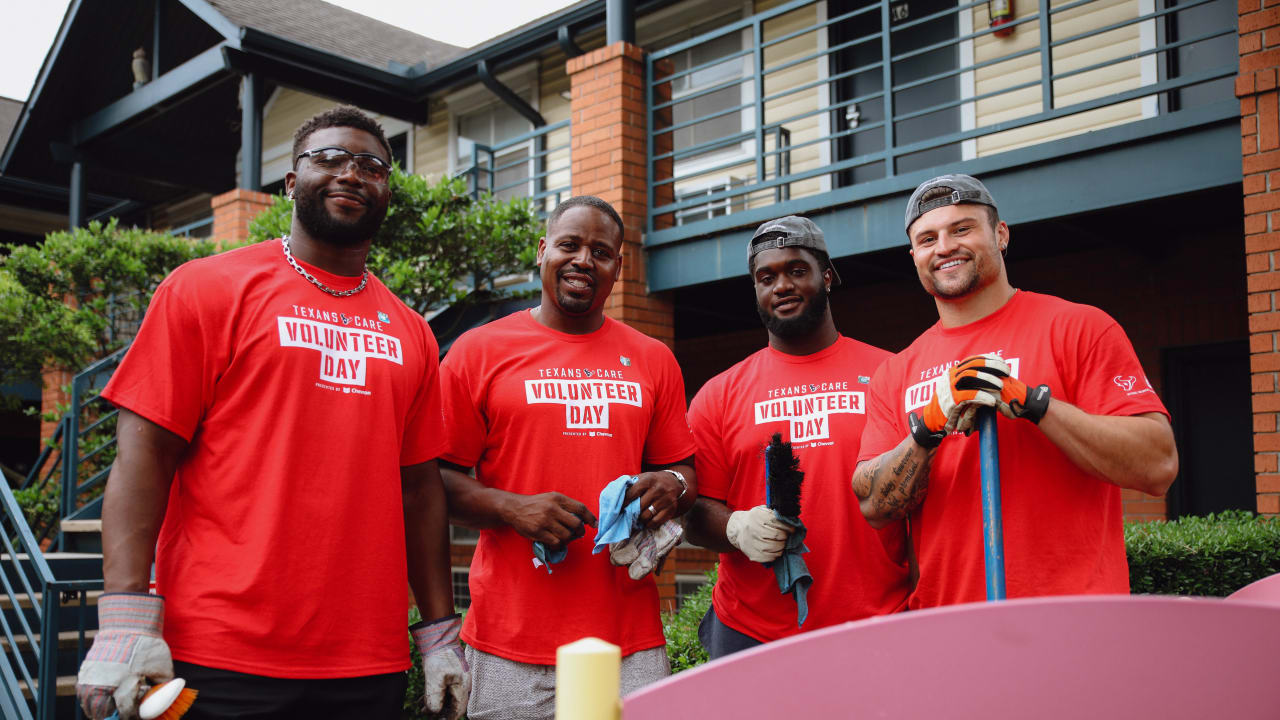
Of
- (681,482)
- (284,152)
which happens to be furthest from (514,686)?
(284,152)

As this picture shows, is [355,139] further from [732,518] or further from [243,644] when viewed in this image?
[732,518]

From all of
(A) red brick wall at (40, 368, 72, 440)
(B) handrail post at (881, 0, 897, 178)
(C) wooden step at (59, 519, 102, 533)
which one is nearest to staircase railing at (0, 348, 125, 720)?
(C) wooden step at (59, 519, 102, 533)

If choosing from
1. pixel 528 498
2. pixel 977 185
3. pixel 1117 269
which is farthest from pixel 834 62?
pixel 528 498

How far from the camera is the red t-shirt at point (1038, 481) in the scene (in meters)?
2.26

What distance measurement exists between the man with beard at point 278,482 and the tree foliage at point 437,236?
15.2 ft

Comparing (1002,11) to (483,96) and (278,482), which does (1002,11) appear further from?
(278,482)

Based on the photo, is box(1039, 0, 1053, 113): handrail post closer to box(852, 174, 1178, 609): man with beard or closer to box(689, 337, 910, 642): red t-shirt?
box(689, 337, 910, 642): red t-shirt

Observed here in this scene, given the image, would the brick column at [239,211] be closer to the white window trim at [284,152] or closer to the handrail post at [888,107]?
the white window trim at [284,152]

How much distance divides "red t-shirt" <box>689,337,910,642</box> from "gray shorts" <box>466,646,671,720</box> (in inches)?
19.1

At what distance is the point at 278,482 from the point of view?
219 cm

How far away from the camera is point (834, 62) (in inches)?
340

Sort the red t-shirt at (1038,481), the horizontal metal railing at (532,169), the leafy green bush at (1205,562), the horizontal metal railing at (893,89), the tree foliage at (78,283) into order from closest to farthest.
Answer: the red t-shirt at (1038,481) → the leafy green bush at (1205,562) → the horizontal metal railing at (893,89) → the tree foliage at (78,283) → the horizontal metal railing at (532,169)

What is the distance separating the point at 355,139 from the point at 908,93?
274 inches

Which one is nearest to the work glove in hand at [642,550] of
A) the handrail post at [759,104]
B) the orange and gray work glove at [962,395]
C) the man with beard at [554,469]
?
the man with beard at [554,469]
